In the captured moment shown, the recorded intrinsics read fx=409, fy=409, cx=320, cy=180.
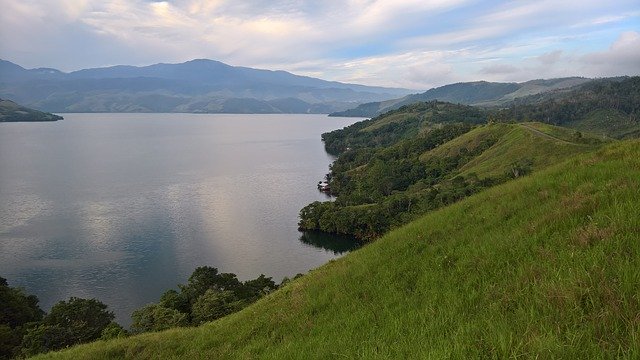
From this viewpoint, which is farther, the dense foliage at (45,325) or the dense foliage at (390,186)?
the dense foliage at (390,186)

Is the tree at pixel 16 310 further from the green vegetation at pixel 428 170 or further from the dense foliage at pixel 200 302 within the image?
the green vegetation at pixel 428 170

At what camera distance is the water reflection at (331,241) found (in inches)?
3703

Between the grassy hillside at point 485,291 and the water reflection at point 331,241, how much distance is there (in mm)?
77217

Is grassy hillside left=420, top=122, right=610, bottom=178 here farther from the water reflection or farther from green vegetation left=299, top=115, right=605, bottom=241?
the water reflection

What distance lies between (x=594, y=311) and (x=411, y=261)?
684 centimetres

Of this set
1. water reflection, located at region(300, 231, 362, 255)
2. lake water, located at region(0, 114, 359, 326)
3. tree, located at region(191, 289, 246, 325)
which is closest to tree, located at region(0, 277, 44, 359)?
lake water, located at region(0, 114, 359, 326)

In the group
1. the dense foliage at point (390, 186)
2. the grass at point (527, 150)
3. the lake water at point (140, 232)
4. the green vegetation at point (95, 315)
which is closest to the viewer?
the green vegetation at point (95, 315)

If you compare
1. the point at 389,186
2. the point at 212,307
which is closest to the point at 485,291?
the point at 212,307

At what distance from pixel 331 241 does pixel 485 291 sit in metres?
91.5

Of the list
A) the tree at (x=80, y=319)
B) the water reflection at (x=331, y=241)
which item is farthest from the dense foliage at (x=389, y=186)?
the tree at (x=80, y=319)

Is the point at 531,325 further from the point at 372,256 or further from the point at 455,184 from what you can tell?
the point at 455,184

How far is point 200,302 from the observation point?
1844 inches

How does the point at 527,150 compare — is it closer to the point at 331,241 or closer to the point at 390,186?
the point at 390,186

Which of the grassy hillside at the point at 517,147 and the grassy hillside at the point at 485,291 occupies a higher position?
the grassy hillside at the point at 485,291
